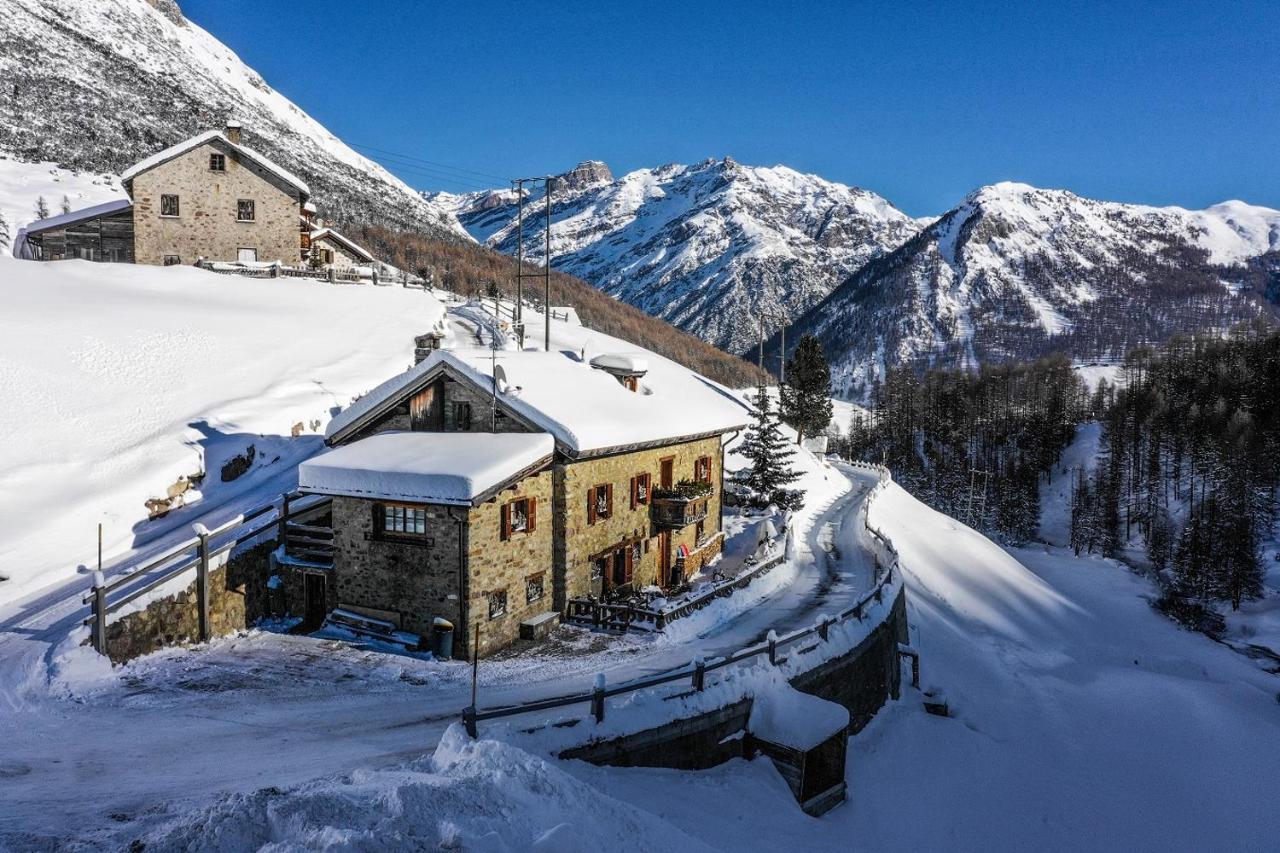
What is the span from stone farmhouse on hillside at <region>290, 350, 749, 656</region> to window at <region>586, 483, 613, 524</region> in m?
0.05

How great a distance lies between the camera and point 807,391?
73.9 metres

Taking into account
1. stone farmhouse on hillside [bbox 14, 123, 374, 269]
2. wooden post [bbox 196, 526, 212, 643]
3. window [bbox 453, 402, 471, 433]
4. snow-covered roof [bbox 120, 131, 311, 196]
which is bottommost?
wooden post [bbox 196, 526, 212, 643]

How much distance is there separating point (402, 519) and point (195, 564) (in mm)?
4651

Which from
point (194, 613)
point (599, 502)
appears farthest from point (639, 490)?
point (194, 613)

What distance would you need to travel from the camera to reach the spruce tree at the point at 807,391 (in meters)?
72.2

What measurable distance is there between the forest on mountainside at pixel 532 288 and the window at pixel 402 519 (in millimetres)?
69425

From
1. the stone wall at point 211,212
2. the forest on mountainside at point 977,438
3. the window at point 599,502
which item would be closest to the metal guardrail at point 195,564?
the window at point 599,502

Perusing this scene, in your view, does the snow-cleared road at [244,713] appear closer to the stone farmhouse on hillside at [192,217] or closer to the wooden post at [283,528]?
the wooden post at [283,528]

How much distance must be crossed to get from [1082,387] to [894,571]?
524ft

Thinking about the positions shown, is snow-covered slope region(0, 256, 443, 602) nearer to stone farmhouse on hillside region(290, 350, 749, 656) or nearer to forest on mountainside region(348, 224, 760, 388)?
stone farmhouse on hillside region(290, 350, 749, 656)

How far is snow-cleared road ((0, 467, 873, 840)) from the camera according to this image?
10125 mm

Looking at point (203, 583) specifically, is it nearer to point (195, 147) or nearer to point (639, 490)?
point (639, 490)

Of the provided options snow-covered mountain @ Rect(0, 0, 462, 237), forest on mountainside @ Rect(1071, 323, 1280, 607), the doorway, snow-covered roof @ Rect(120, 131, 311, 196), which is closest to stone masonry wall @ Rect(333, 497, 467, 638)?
the doorway

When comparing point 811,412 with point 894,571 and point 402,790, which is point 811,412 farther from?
point 402,790
